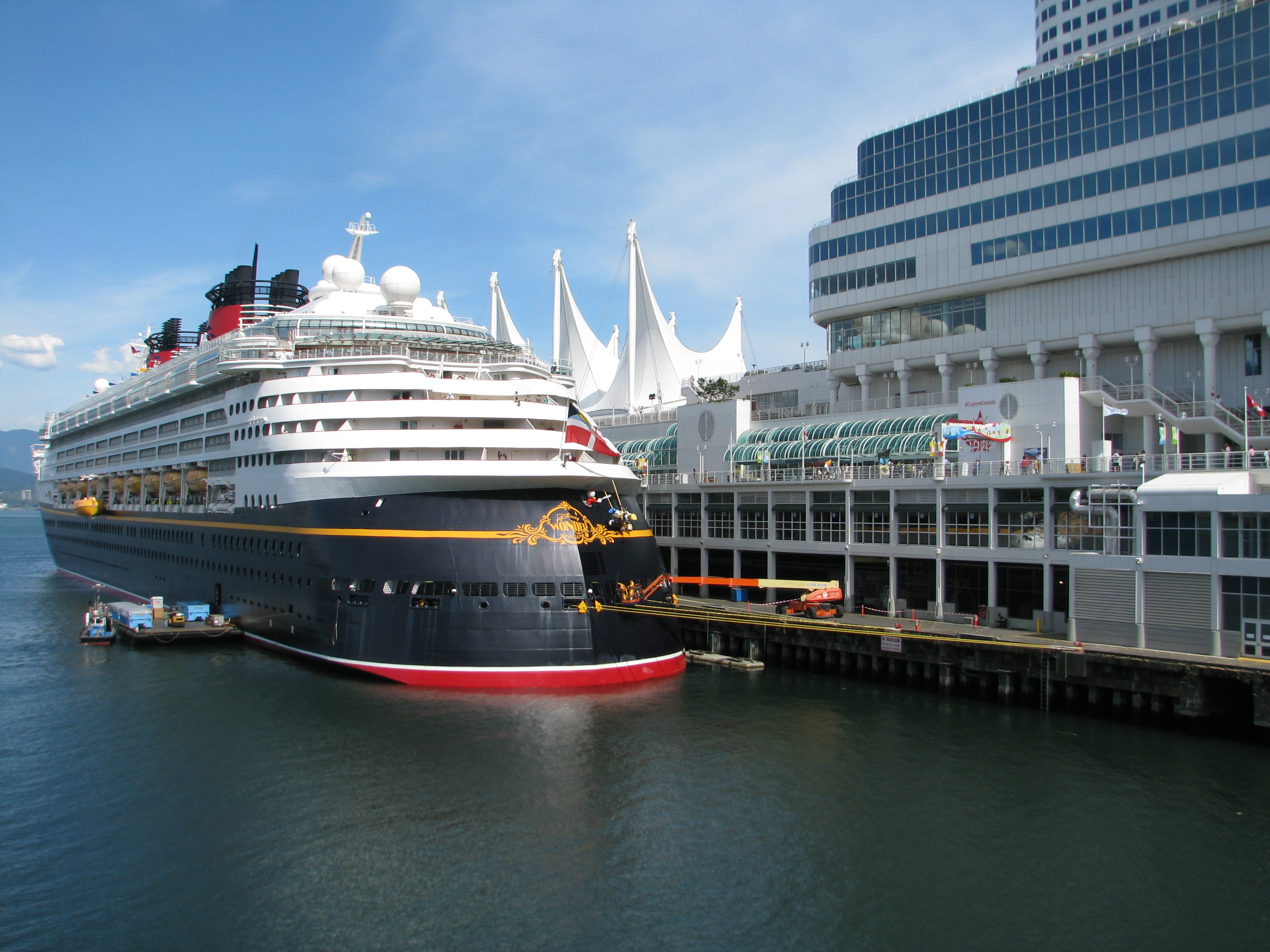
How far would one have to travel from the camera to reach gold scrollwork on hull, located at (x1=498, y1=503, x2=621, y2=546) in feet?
99.2

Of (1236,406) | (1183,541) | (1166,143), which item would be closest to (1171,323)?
(1236,406)

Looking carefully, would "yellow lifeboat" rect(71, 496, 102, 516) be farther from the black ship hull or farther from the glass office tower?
the glass office tower

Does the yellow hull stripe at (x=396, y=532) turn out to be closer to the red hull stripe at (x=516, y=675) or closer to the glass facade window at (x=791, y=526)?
the red hull stripe at (x=516, y=675)

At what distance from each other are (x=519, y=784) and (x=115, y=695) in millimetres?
16865

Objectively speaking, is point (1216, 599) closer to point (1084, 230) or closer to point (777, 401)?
point (1084, 230)

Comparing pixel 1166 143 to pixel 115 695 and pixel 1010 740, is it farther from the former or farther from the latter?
pixel 115 695

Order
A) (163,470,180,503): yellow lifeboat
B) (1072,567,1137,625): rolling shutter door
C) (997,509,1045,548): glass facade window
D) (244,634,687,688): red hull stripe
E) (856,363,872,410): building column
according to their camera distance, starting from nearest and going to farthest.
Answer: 1. (1072,567,1137,625): rolling shutter door
2. (244,634,687,688): red hull stripe
3. (997,509,1045,548): glass facade window
4. (163,470,180,503): yellow lifeboat
5. (856,363,872,410): building column

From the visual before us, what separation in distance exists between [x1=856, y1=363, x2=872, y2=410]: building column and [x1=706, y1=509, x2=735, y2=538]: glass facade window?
964 centimetres

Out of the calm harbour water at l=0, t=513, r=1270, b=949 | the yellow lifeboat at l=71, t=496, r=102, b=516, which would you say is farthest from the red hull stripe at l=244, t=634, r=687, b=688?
the yellow lifeboat at l=71, t=496, r=102, b=516

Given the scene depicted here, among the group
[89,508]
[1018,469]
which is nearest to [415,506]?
[1018,469]

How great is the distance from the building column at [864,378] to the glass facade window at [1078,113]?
8.57 meters

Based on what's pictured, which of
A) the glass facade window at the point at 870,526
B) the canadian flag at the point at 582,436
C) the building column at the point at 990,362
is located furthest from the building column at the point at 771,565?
the canadian flag at the point at 582,436

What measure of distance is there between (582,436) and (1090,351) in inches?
965

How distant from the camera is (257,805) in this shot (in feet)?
66.0
